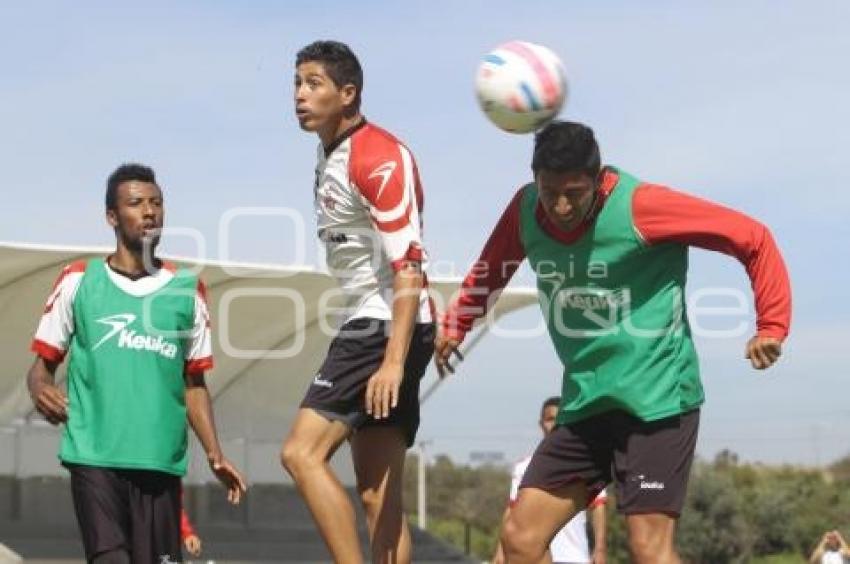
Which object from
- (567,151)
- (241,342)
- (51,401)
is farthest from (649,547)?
(241,342)

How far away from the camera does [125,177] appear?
8.23m

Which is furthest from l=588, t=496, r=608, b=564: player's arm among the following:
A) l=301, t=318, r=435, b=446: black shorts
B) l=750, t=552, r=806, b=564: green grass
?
l=750, t=552, r=806, b=564: green grass

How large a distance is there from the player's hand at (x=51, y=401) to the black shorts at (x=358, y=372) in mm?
1013

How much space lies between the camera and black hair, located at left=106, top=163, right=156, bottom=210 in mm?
8219

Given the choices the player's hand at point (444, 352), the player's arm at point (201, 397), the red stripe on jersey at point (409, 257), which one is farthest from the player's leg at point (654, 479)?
the player's arm at point (201, 397)

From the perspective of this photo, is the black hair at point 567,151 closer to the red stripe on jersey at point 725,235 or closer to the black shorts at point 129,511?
the red stripe on jersey at point 725,235

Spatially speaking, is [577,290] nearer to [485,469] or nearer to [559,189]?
[559,189]

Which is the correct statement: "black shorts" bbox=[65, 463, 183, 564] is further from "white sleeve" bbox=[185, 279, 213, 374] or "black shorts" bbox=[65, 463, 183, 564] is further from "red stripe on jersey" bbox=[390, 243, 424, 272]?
"red stripe on jersey" bbox=[390, 243, 424, 272]

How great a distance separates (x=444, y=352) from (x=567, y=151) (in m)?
1.15

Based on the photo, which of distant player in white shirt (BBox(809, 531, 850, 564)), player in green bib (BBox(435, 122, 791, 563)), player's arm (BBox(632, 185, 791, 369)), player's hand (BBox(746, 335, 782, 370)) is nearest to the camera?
player's hand (BBox(746, 335, 782, 370))

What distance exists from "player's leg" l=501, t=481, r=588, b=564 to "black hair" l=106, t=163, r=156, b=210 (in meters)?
2.16

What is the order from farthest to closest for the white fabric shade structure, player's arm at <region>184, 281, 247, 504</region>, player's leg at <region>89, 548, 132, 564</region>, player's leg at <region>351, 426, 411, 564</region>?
the white fabric shade structure → player's arm at <region>184, 281, 247, 504</region> → player's leg at <region>351, 426, 411, 564</region> → player's leg at <region>89, 548, 132, 564</region>

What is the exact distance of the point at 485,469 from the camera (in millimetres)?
84875

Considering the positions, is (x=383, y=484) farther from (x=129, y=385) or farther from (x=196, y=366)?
(x=129, y=385)
